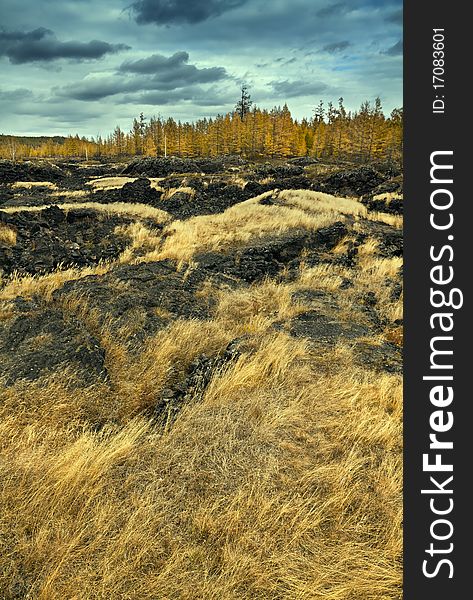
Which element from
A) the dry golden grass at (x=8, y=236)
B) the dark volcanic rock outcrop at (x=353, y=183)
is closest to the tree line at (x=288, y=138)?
the dark volcanic rock outcrop at (x=353, y=183)

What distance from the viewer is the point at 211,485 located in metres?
3.51

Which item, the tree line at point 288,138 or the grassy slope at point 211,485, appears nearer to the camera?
the grassy slope at point 211,485

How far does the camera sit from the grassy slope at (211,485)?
2.68m

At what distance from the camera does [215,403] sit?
4.95 metres

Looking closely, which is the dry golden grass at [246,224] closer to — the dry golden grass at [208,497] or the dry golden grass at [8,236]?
the dry golden grass at [8,236]

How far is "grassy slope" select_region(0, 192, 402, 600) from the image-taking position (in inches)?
105

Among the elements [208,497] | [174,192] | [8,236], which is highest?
[174,192]

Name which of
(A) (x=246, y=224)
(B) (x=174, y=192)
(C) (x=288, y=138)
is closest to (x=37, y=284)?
(A) (x=246, y=224)

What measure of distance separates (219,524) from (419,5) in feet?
12.9

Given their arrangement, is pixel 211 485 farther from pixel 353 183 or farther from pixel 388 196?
pixel 353 183

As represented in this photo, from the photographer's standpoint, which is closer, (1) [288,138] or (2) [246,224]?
(2) [246,224]

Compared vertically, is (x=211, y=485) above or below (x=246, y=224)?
below

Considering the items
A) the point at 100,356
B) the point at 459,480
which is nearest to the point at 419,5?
the point at 459,480

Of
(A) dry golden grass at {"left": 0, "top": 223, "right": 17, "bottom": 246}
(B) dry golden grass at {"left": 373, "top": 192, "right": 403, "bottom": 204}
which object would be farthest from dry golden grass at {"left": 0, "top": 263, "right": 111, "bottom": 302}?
(B) dry golden grass at {"left": 373, "top": 192, "right": 403, "bottom": 204}
